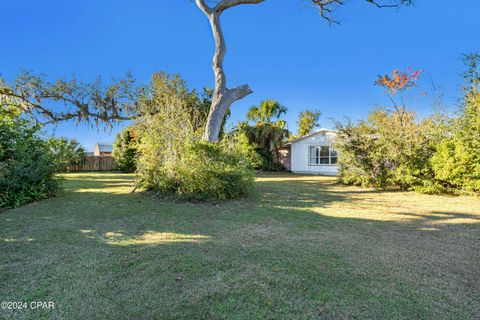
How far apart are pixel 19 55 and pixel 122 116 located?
5894 millimetres

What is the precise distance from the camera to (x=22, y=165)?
6520 mm

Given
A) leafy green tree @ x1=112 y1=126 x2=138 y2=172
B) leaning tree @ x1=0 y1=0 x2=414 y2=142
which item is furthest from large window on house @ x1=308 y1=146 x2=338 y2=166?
leafy green tree @ x1=112 y1=126 x2=138 y2=172

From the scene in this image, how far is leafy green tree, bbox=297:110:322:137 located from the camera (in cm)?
2912

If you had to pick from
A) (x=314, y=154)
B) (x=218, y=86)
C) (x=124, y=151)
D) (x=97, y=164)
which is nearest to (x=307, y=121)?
(x=314, y=154)

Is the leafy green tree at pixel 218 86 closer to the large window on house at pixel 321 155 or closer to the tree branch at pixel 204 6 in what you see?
the tree branch at pixel 204 6

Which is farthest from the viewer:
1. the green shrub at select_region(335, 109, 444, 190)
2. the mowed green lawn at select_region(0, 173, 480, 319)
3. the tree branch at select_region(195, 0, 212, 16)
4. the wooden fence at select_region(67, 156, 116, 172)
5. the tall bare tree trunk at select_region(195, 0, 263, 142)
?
the wooden fence at select_region(67, 156, 116, 172)

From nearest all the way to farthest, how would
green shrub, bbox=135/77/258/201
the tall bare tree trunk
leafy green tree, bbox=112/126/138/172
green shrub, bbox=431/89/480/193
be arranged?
1. green shrub, bbox=135/77/258/201
2. green shrub, bbox=431/89/480/193
3. the tall bare tree trunk
4. leafy green tree, bbox=112/126/138/172

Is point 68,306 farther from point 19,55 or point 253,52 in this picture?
point 19,55

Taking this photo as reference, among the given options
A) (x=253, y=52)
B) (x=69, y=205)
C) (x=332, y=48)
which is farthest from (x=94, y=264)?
(x=332, y=48)

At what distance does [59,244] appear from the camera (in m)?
3.59

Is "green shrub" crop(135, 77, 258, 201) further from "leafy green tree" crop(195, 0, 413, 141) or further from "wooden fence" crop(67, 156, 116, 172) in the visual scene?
"wooden fence" crop(67, 156, 116, 172)

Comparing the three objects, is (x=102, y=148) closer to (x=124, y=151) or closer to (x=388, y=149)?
(x=124, y=151)

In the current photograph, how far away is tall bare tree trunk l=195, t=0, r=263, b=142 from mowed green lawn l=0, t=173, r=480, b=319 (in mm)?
3952

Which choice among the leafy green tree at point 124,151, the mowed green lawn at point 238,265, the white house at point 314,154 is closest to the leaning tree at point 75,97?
the leafy green tree at point 124,151
